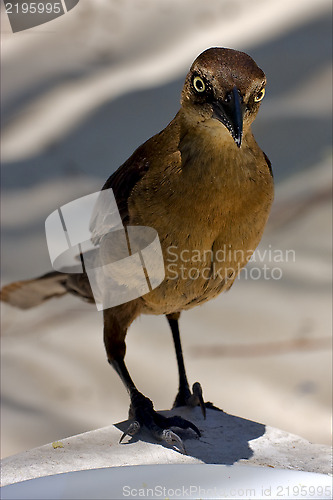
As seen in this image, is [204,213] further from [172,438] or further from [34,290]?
[34,290]

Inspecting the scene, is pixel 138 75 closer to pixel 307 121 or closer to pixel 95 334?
pixel 307 121

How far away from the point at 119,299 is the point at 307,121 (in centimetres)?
123

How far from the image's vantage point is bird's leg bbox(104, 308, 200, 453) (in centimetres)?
161

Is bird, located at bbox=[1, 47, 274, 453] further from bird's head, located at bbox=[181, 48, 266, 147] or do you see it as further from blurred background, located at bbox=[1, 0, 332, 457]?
blurred background, located at bbox=[1, 0, 332, 457]

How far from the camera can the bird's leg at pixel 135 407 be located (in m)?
1.61

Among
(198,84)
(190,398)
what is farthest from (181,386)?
(198,84)

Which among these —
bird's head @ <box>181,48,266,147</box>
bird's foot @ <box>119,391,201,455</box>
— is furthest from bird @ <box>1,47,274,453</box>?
Result: bird's foot @ <box>119,391,201,455</box>

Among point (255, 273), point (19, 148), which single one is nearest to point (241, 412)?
point (255, 273)

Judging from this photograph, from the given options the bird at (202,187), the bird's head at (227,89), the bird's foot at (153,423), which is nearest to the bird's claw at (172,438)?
the bird's foot at (153,423)

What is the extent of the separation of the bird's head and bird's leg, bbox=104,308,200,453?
56cm

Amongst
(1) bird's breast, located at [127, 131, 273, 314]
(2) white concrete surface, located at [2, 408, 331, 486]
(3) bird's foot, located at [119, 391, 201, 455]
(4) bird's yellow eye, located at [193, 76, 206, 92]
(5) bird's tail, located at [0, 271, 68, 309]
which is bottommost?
(2) white concrete surface, located at [2, 408, 331, 486]

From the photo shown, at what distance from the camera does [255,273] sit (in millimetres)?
2488

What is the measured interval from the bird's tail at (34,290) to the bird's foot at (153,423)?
385mm

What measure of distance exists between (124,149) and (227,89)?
35.8 inches
